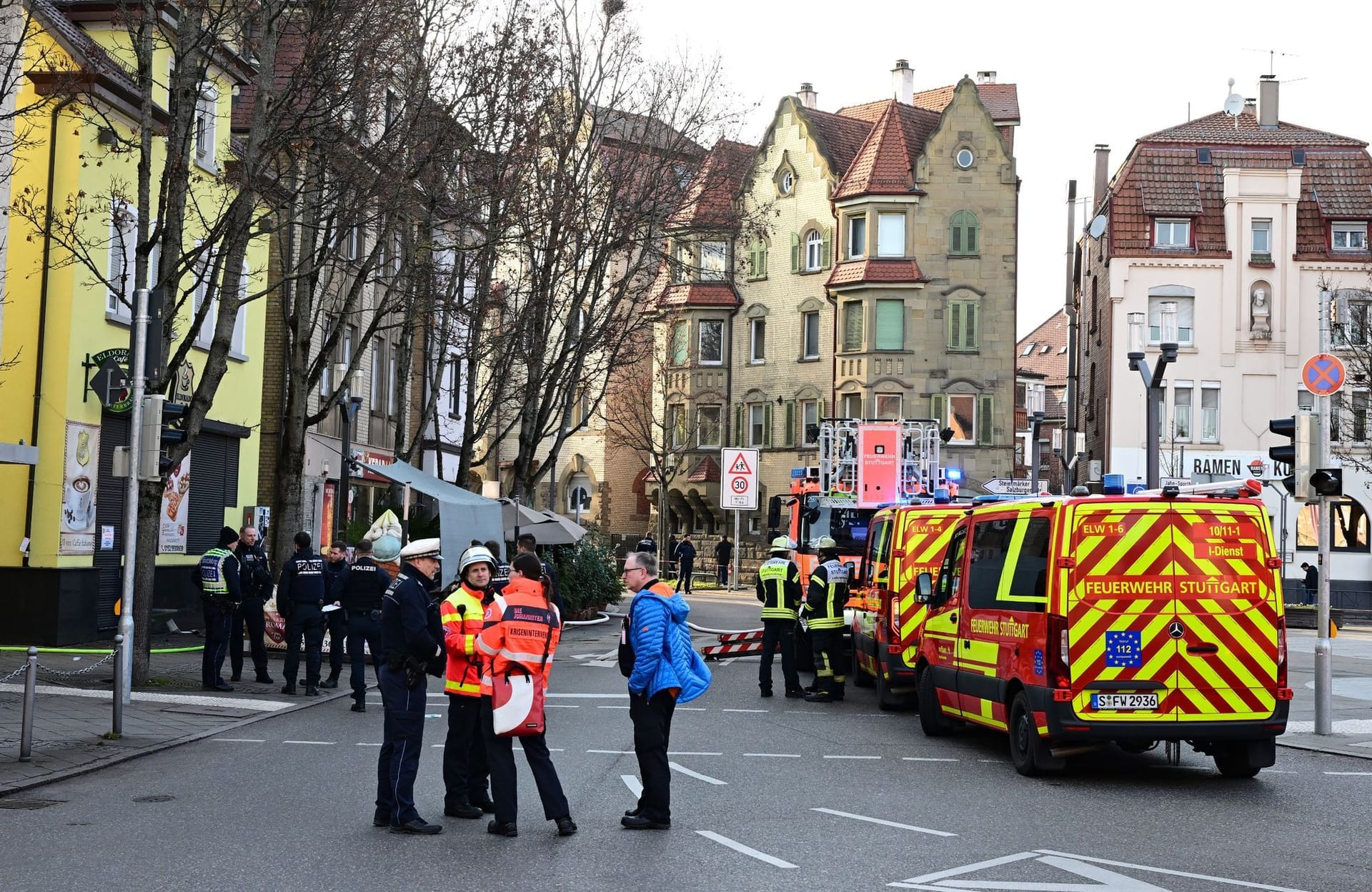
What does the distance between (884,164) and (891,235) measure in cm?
252

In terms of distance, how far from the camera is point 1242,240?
2189 inches

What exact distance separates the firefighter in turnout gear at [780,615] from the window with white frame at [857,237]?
40786 millimetres

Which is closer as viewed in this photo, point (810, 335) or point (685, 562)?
point (685, 562)

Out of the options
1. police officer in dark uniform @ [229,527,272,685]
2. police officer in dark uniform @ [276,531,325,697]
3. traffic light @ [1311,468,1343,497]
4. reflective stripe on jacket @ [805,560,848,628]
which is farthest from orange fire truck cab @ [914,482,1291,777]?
police officer in dark uniform @ [229,527,272,685]

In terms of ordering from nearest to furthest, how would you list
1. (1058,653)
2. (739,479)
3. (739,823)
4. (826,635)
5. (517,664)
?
(517,664), (739,823), (1058,653), (826,635), (739,479)

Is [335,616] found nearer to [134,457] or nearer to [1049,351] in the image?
[134,457]

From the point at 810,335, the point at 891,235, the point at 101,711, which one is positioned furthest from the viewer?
the point at 810,335

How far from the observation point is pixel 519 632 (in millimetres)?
9914

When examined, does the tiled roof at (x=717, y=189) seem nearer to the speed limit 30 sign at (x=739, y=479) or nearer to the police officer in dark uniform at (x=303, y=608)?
the speed limit 30 sign at (x=739, y=479)

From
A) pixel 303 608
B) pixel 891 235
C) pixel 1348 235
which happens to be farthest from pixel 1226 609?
pixel 1348 235

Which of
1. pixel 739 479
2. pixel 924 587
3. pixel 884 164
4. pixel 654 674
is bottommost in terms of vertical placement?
pixel 654 674

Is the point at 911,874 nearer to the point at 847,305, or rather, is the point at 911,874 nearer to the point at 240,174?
the point at 240,174

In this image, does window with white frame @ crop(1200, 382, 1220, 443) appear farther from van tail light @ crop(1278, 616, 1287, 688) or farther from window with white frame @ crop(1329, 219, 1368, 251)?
van tail light @ crop(1278, 616, 1287, 688)

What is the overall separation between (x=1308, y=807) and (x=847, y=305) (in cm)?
4833
